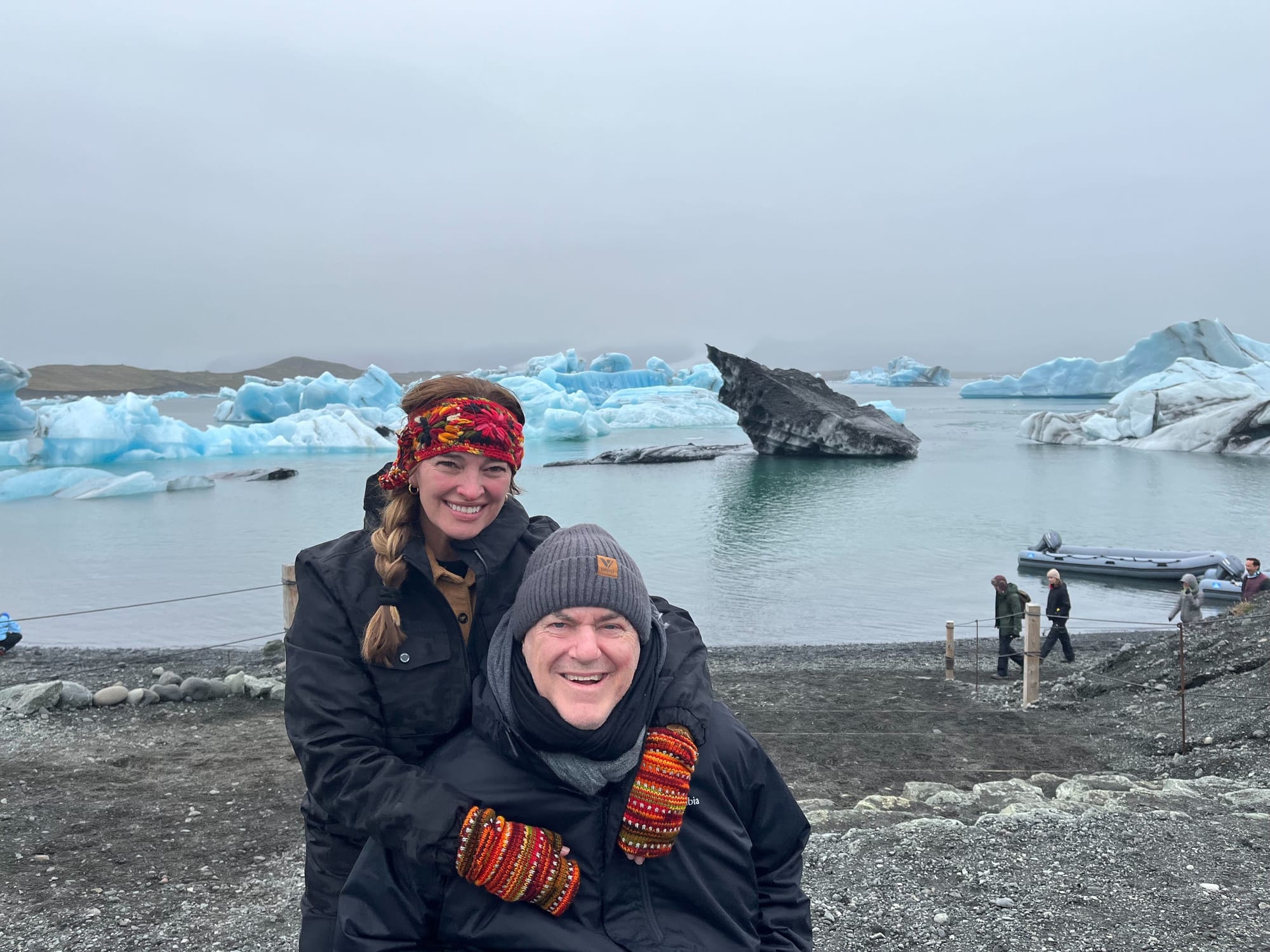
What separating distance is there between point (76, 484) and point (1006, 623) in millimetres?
35401

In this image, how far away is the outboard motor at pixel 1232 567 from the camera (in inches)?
666

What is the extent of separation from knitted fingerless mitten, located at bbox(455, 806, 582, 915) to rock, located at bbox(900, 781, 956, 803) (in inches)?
187

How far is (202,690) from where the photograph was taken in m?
8.44

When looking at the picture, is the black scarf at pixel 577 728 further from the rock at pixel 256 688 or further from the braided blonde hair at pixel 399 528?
the rock at pixel 256 688

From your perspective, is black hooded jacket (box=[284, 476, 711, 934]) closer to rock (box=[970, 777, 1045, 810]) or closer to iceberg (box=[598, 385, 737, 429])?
rock (box=[970, 777, 1045, 810])

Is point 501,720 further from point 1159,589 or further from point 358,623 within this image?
point 1159,589

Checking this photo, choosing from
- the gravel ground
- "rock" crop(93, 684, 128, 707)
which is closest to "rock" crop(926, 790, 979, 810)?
the gravel ground

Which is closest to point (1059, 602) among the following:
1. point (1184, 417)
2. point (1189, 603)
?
point (1189, 603)

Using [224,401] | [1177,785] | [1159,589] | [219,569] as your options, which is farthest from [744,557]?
[224,401]

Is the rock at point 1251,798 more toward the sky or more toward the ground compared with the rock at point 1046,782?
more toward the sky

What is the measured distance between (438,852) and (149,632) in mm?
16141

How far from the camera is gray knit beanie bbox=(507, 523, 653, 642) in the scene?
1.75 meters

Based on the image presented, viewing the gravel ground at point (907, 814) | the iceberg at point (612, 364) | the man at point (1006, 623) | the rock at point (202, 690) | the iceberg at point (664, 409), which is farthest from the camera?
the iceberg at point (612, 364)

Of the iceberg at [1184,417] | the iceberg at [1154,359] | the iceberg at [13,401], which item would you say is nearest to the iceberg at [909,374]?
the iceberg at [1154,359]
